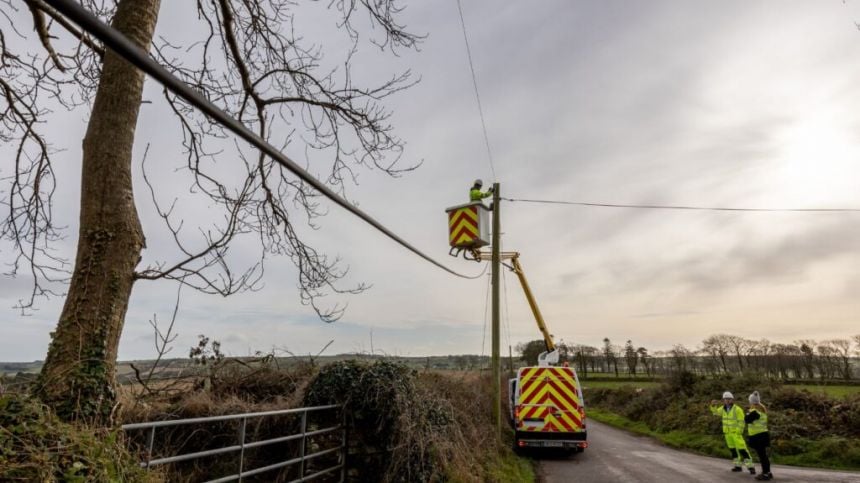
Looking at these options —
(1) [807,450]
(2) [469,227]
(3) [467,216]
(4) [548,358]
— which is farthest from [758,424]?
(3) [467,216]

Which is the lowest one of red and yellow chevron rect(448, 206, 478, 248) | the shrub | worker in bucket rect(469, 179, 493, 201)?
the shrub

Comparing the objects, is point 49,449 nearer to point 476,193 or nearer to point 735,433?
point 476,193

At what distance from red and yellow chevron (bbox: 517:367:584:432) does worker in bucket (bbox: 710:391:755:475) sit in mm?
2986

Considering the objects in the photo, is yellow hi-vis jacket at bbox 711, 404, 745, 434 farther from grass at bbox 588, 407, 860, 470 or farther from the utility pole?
the utility pole

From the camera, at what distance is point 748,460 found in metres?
8.85

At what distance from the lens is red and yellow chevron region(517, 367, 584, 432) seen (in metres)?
10.0

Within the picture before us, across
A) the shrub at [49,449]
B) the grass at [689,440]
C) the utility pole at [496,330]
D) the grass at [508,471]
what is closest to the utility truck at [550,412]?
the utility pole at [496,330]

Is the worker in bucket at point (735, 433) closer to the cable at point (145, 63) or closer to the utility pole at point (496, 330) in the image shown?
the utility pole at point (496, 330)

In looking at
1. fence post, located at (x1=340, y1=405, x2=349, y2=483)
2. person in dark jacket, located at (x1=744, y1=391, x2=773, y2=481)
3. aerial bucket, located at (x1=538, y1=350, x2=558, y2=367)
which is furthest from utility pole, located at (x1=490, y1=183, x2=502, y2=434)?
person in dark jacket, located at (x1=744, y1=391, x2=773, y2=481)

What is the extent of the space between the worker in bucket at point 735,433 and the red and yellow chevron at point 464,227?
691cm

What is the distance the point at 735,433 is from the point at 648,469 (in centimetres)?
207

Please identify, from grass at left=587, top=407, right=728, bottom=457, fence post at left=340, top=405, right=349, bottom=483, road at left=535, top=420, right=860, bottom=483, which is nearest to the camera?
fence post at left=340, top=405, right=349, bottom=483

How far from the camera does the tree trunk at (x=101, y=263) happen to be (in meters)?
2.59

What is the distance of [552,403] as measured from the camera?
10.1 metres
